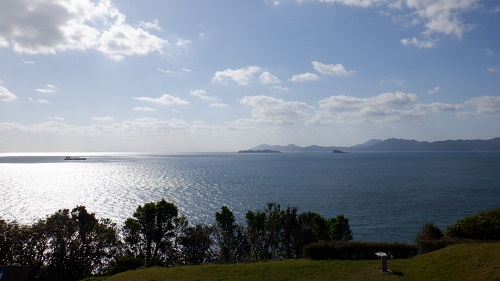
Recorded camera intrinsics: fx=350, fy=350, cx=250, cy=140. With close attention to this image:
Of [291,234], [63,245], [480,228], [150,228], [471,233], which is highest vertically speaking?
[480,228]

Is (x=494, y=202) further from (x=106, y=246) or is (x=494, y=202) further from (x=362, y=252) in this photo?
(x=106, y=246)

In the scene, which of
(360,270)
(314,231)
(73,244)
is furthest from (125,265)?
(314,231)

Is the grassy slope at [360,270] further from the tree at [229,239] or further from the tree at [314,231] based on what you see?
the tree at [314,231]

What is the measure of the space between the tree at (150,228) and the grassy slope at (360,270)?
49.6ft

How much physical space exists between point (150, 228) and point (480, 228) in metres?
35.0

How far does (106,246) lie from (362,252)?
30.3 meters

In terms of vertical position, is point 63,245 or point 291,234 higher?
point 291,234

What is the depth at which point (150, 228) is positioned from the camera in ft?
143

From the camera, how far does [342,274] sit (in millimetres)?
24391

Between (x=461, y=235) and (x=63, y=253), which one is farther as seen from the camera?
(x=63, y=253)

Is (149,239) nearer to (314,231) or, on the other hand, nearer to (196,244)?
(196,244)

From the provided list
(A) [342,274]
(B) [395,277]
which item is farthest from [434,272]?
(A) [342,274]

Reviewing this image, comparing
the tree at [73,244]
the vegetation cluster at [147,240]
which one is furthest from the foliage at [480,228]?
the tree at [73,244]

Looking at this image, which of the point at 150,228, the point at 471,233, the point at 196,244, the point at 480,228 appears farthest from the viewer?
the point at 150,228
